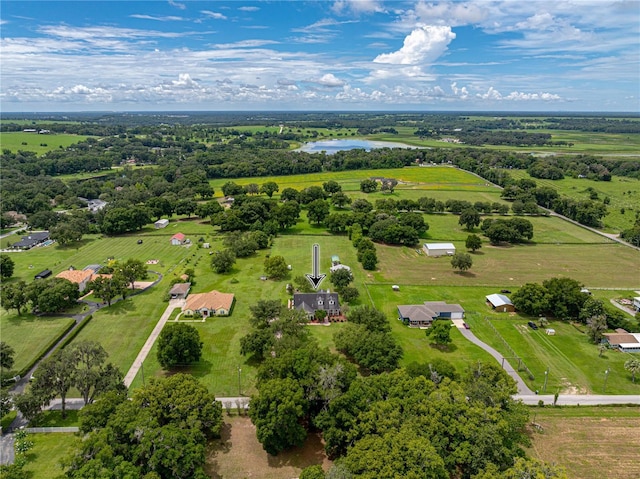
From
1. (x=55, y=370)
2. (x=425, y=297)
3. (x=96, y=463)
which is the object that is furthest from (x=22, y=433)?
(x=425, y=297)

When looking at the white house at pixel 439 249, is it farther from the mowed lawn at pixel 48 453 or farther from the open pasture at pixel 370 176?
Result: the mowed lawn at pixel 48 453

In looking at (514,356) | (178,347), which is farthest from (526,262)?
(178,347)

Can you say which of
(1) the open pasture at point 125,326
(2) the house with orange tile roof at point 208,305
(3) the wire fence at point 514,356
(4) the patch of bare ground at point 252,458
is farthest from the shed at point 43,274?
(3) the wire fence at point 514,356

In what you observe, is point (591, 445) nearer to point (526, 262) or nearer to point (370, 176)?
point (526, 262)

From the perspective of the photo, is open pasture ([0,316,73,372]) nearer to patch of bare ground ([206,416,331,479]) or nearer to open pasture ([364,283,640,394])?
patch of bare ground ([206,416,331,479])

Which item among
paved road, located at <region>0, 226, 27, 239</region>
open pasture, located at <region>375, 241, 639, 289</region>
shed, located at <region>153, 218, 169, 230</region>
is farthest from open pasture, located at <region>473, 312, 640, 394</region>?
paved road, located at <region>0, 226, 27, 239</region>

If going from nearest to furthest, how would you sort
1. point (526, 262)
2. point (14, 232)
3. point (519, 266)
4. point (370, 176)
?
point (519, 266), point (526, 262), point (14, 232), point (370, 176)

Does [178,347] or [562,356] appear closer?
[178,347]

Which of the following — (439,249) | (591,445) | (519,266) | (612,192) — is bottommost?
(591,445)
